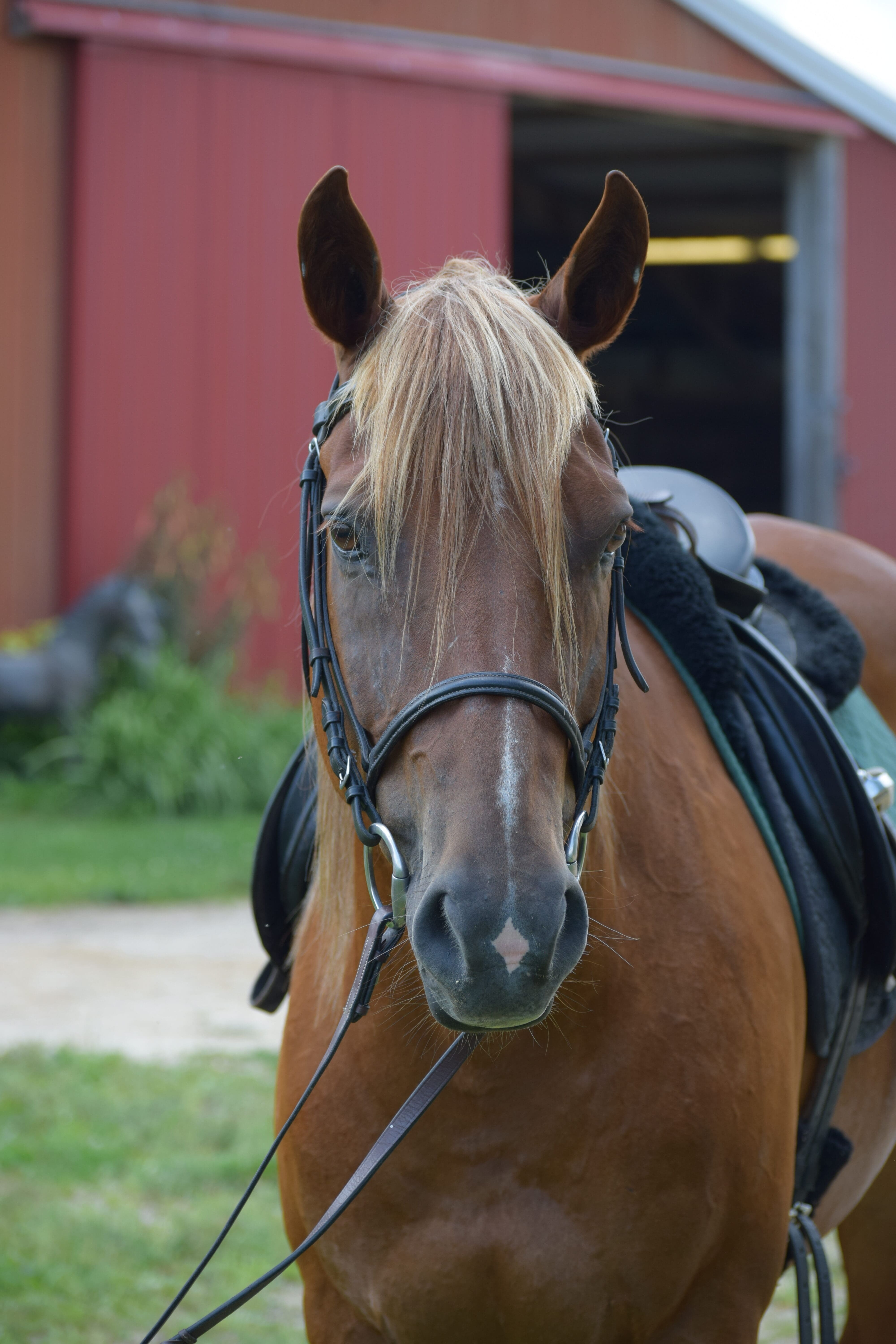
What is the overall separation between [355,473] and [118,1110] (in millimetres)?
2958

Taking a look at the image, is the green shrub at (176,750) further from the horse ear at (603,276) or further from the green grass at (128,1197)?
the horse ear at (603,276)

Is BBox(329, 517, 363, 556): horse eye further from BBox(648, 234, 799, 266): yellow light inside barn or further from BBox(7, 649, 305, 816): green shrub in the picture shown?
BBox(648, 234, 799, 266): yellow light inside barn

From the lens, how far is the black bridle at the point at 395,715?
4.39 feet

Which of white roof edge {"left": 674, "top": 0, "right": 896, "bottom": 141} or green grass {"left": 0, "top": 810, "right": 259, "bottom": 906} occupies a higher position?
white roof edge {"left": 674, "top": 0, "right": 896, "bottom": 141}

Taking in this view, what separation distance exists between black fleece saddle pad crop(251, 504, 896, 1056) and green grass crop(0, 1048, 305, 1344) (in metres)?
1.33

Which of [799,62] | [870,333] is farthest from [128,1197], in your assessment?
[799,62]


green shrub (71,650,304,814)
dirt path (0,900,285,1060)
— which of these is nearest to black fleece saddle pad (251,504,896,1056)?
dirt path (0,900,285,1060)

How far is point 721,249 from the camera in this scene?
1505 centimetres

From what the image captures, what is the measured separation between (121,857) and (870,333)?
25.8 feet

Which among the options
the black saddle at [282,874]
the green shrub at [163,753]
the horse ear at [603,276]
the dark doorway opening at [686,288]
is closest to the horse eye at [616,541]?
the horse ear at [603,276]

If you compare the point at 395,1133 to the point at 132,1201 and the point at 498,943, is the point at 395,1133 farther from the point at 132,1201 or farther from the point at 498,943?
the point at 132,1201

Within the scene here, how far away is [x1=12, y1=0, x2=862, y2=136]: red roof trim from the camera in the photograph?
8.55 metres

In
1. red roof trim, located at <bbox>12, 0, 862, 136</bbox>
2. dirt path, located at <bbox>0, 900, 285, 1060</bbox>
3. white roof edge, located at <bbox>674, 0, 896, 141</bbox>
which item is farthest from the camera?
white roof edge, located at <bbox>674, 0, 896, 141</bbox>

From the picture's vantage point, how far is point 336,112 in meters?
9.36
